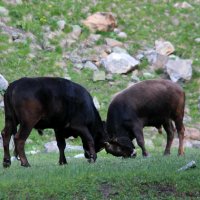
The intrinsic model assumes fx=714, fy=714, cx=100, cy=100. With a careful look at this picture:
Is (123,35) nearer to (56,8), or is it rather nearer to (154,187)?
(56,8)

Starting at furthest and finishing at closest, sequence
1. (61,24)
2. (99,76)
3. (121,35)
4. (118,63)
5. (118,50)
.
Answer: (121,35) → (61,24) → (118,50) → (118,63) → (99,76)

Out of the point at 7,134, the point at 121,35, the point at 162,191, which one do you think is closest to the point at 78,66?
the point at 121,35

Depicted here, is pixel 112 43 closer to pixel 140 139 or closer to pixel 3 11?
pixel 3 11

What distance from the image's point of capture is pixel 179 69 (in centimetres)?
2827

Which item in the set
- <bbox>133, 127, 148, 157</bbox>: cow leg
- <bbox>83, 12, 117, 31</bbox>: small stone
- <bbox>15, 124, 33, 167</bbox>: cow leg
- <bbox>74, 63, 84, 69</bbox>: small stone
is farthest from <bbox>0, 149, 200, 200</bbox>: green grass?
<bbox>83, 12, 117, 31</bbox>: small stone

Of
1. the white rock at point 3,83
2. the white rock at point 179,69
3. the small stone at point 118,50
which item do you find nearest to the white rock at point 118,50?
the small stone at point 118,50

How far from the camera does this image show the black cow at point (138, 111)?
16406mm

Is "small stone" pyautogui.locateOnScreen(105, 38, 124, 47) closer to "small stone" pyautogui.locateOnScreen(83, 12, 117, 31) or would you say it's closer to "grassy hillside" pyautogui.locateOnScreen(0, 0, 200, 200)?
"grassy hillside" pyautogui.locateOnScreen(0, 0, 200, 200)

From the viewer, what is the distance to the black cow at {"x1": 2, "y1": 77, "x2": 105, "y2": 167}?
1361 centimetres

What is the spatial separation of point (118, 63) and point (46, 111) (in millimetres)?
14417

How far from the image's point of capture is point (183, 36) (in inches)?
1228

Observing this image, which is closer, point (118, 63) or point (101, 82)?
point (101, 82)

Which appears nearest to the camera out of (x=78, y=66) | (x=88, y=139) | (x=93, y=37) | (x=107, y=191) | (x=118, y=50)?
(x=107, y=191)

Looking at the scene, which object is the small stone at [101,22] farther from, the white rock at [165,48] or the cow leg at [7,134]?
the cow leg at [7,134]
